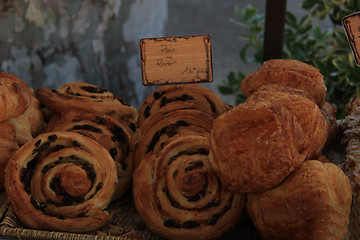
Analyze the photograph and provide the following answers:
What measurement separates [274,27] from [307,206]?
33.7 inches

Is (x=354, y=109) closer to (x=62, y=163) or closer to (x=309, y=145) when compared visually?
(x=309, y=145)

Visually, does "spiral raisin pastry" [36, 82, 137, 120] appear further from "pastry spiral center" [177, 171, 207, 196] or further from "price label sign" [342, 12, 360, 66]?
"price label sign" [342, 12, 360, 66]

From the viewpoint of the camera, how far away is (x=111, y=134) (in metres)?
1.39

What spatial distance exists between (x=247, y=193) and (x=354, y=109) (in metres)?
0.61

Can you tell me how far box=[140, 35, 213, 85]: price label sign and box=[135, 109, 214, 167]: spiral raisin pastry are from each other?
0.17m

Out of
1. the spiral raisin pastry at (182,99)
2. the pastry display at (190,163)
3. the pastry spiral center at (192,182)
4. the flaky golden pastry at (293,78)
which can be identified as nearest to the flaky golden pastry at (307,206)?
the pastry display at (190,163)

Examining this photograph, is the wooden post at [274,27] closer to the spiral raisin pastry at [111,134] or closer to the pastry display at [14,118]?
the spiral raisin pastry at [111,134]

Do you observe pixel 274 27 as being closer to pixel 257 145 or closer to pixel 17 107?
pixel 257 145

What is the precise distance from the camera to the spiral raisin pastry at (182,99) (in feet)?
4.77

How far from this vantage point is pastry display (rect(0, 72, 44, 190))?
1.35 meters

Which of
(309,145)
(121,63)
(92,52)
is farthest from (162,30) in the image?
(309,145)

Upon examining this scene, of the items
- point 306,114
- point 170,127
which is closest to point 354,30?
point 306,114

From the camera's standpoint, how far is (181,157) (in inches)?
45.4

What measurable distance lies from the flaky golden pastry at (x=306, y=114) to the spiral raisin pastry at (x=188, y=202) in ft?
0.84
